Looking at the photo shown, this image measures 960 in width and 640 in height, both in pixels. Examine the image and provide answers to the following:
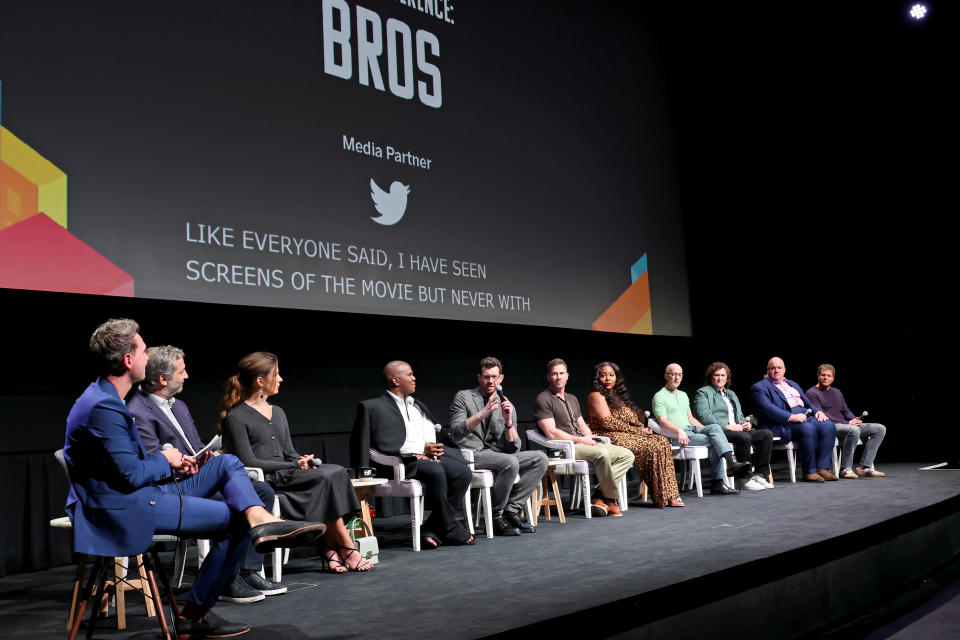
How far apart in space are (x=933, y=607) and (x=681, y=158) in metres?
5.66

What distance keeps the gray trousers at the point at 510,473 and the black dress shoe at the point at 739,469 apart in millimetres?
2002

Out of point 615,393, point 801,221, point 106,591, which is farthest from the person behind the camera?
point 801,221

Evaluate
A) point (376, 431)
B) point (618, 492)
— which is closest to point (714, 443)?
point (618, 492)

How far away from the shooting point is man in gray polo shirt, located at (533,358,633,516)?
199 inches

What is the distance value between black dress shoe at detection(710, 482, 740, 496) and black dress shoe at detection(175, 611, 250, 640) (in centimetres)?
424

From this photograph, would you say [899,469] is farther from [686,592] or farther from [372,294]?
[686,592]

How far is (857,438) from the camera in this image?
6602 millimetres

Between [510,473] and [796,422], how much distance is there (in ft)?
10.1

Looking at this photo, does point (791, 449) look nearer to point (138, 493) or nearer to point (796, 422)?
point (796, 422)

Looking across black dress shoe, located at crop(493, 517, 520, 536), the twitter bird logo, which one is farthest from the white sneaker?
the twitter bird logo

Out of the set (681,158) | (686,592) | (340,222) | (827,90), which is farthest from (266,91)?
(827,90)

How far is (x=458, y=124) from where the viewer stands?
565cm

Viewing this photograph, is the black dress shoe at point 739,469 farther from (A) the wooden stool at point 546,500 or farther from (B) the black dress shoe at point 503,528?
(B) the black dress shoe at point 503,528

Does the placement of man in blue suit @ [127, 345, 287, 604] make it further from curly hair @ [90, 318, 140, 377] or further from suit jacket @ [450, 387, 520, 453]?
suit jacket @ [450, 387, 520, 453]
